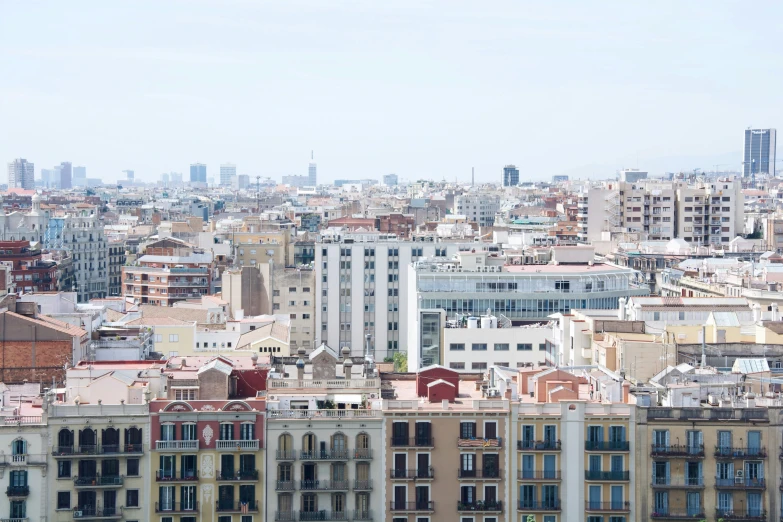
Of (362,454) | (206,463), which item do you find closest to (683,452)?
(362,454)

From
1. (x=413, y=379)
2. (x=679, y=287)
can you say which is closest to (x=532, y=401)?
(x=413, y=379)

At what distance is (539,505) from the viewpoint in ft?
148

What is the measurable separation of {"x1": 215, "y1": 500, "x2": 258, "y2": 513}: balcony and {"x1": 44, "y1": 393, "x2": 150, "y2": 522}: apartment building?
7.11ft

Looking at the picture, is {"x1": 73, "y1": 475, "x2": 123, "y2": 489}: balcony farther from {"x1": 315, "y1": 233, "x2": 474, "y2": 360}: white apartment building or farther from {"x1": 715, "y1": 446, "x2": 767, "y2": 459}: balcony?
{"x1": 315, "y1": 233, "x2": 474, "y2": 360}: white apartment building

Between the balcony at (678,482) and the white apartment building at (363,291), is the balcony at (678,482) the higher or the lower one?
the lower one

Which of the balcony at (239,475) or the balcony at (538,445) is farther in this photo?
the balcony at (538,445)

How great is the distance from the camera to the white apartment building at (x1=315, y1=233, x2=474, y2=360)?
94.7 meters

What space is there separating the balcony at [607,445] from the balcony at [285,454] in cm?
867

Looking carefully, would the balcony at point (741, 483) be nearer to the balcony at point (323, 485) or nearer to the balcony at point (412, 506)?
the balcony at point (412, 506)

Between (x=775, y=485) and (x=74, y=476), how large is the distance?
67.2 feet

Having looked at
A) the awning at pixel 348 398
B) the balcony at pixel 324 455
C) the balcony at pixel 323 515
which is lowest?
the balcony at pixel 323 515

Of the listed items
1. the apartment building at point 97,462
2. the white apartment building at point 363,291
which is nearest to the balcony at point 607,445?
the apartment building at point 97,462

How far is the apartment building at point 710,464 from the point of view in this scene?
44625 mm

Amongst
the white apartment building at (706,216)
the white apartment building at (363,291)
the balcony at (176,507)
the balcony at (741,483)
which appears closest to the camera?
the balcony at (741,483)
